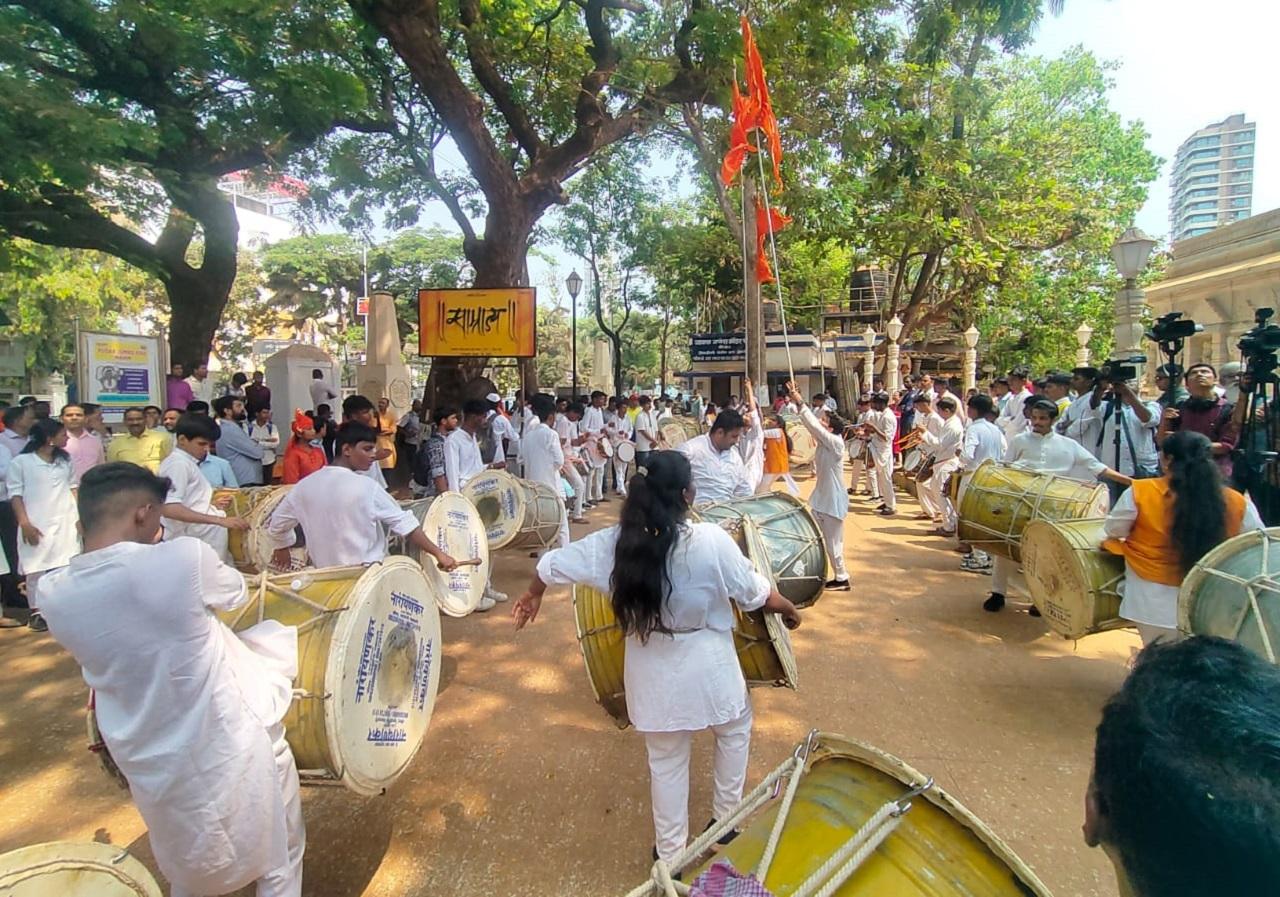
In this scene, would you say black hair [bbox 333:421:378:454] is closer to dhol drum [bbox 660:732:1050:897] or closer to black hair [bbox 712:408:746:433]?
black hair [bbox 712:408:746:433]

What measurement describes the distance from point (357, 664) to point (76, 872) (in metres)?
0.96

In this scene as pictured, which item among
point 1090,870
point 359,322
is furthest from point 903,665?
point 359,322

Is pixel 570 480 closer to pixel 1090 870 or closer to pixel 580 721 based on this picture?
pixel 580 721

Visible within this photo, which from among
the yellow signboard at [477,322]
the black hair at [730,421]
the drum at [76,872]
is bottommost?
the drum at [76,872]

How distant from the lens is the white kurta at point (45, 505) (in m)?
5.32

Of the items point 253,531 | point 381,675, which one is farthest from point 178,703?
point 253,531

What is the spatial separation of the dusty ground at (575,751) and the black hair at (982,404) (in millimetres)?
2144

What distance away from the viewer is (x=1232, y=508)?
3498mm

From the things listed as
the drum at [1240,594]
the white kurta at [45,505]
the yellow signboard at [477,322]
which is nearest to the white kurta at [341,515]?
the white kurta at [45,505]

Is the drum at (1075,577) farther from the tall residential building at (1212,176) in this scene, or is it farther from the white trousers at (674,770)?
the tall residential building at (1212,176)

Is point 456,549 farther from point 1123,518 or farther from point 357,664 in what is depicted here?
point 1123,518

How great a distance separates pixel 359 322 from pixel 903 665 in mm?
37300

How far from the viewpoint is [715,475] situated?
5.20 metres


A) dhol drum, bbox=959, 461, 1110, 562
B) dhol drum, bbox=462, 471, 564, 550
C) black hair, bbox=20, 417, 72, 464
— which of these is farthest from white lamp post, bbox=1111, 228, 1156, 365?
black hair, bbox=20, 417, 72, 464
